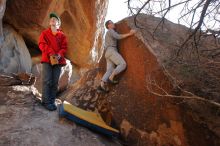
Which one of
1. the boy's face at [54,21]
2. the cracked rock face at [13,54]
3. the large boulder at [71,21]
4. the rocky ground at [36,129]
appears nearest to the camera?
the rocky ground at [36,129]

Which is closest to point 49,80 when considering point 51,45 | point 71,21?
point 51,45

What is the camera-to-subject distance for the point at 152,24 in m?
7.54

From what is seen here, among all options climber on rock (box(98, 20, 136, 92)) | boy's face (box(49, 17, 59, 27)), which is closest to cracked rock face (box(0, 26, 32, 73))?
→ climber on rock (box(98, 20, 136, 92))

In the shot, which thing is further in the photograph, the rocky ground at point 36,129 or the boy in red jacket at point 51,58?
the boy in red jacket at point 51,58

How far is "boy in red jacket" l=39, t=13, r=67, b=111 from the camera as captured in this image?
632cm

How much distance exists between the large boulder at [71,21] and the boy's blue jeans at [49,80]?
7130 millimetres

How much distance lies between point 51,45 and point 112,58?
146 cm

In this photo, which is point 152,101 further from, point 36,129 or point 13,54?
point 13,54

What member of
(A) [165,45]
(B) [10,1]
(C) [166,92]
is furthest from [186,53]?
(B) [10,1]

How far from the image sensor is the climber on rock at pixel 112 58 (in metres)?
7.09

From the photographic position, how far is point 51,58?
246 inches

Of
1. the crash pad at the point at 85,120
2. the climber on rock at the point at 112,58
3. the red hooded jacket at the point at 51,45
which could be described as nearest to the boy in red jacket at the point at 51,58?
the red hooded jacket at the point at 51,45

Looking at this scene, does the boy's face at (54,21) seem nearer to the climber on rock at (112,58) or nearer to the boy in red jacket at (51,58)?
the boy in red jacket at (51,58)

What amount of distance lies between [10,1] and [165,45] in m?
8.21
